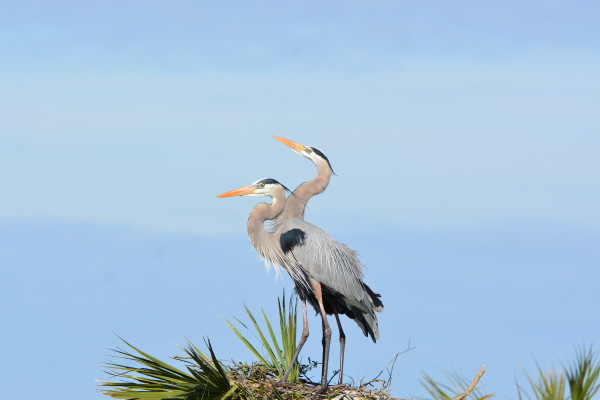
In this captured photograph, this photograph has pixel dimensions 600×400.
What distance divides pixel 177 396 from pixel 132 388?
0.44 meters

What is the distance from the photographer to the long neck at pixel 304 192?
1033 centimetres

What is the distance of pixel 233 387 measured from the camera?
8.48 metres

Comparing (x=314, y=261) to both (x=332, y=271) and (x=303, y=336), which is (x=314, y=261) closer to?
(x=332, y=271)

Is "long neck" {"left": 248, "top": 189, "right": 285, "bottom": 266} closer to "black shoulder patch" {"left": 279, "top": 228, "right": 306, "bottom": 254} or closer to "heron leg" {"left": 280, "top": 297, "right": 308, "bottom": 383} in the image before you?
"black shoulder patch" {"left": 279, "top": 228, "right": 306, "bottom": 254}

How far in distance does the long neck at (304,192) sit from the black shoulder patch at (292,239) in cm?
38

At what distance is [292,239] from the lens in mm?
9969

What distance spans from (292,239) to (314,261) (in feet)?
1.13

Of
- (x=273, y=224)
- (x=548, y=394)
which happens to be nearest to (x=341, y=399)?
(x=273, y=224)

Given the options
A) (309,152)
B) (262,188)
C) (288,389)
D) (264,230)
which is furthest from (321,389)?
(309,152)

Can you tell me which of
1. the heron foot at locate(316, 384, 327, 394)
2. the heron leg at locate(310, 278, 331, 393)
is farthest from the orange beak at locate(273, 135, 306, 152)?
the heron foot at locate(316, 384, 327, 394)

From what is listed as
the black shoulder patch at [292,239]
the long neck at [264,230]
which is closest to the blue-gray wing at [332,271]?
the black shoulder patch at [292,239]

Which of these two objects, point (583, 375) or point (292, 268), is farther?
point (292, 268)

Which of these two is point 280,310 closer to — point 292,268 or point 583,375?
point 292,268

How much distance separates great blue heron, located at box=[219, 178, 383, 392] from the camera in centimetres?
985
